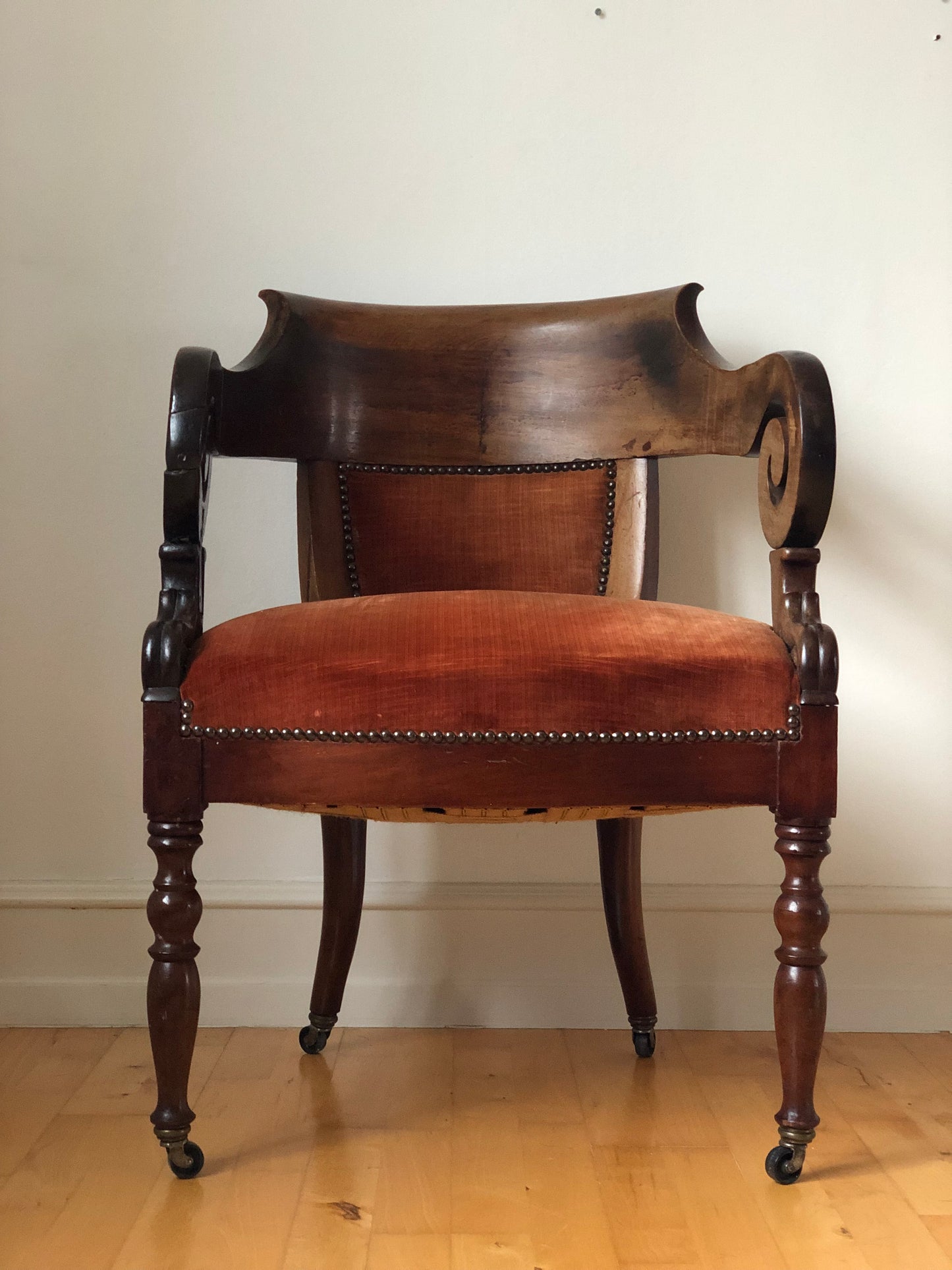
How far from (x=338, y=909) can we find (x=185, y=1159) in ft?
1.28

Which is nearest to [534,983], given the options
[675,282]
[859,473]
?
[859,473]

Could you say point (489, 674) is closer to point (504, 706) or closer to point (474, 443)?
point (504, 706)

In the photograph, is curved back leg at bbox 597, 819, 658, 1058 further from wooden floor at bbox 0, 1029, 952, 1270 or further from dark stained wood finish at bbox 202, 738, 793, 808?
dark stained wood finish at bbox 202, 738, 793, 808

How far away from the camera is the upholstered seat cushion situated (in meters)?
0.97

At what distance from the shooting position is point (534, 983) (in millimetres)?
1583

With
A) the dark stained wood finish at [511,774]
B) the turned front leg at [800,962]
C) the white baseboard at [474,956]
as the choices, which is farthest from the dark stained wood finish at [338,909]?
the turned front leg at [800,962]

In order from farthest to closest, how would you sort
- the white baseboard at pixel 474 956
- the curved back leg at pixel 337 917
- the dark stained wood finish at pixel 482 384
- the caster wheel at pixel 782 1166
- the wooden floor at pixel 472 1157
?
the white baseboard at pixel 474 956 → the curved back leg at pixel 337 917 → the dark stained wood finish at pixel 482 384 → the caster wheel at pixel 782 1166 → the wooden floor at pixel 472 1157

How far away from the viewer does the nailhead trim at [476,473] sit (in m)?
1.39

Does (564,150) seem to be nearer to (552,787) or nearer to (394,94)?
(394,94)

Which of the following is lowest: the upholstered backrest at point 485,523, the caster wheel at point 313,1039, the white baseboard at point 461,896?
the caster wheel at point 313,1039

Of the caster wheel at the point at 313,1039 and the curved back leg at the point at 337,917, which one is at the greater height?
the curved back leg at the point at 337,917

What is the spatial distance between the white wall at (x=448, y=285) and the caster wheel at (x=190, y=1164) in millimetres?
509

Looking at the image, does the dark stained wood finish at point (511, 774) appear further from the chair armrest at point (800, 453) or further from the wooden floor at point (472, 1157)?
the wooden floor at point (472, 1157)

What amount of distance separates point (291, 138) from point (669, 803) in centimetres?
114
